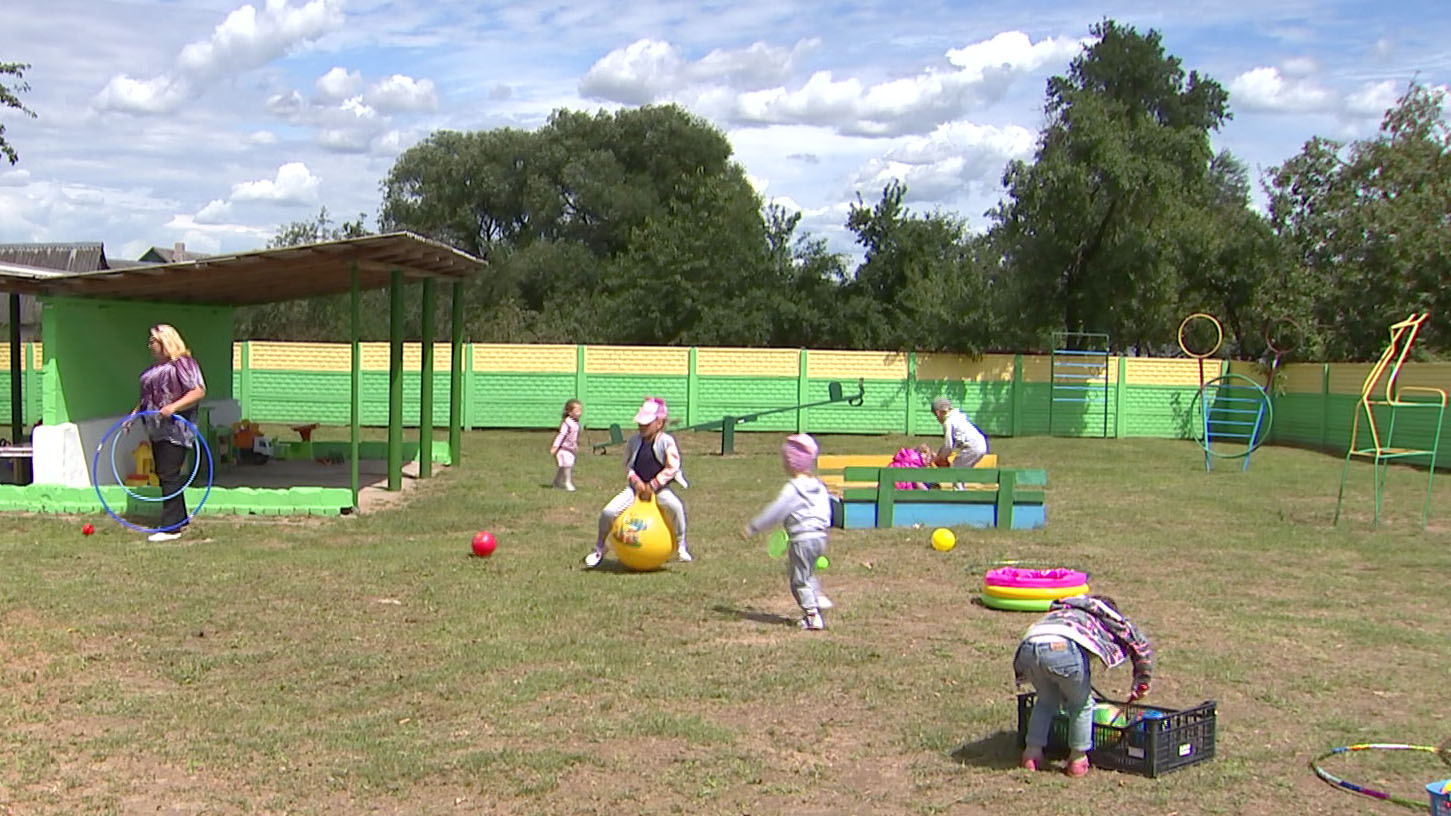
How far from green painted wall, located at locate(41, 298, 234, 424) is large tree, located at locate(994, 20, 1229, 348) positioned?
20559 millimetres

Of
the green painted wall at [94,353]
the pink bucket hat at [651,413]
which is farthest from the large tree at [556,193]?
the pink bucket hat at [651,413]

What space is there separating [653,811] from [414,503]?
32.3 ft

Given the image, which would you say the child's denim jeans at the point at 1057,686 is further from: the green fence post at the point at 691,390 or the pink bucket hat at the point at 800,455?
the green fence post at the point at 691,390

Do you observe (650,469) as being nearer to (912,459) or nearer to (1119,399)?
(912,459)

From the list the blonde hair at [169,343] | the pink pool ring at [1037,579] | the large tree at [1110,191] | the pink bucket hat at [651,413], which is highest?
the large tree at [1110,191]

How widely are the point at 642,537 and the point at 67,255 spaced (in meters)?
22.2

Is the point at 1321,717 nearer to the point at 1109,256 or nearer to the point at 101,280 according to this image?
Answer: the point at 101,280

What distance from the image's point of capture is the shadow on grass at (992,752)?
5883 mm

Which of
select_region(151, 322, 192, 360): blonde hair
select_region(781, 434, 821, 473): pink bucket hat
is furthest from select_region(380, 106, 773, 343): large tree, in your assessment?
select_region(781, 434, 821, 473): pink bucket hat

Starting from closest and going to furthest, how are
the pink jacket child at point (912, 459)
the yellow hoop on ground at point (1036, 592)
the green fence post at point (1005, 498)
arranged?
1. the yellow hoop on ground at point (1036, 592)
2. the green fence post at point (1005, 498)
3. the pink jacket child at point (912, 459)

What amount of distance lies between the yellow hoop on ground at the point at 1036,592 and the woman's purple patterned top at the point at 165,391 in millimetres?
7147

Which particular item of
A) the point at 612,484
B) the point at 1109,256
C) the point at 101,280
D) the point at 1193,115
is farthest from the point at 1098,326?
the point at 101,280

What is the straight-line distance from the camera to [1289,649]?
816 centimetres

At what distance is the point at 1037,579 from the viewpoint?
9.22 m
